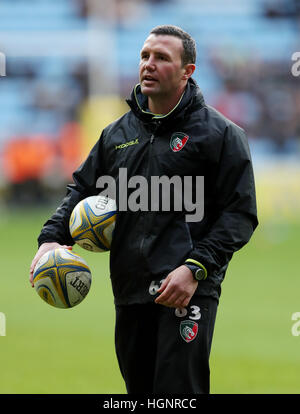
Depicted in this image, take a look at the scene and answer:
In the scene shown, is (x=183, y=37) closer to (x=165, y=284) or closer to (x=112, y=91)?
(x=165, y=284)

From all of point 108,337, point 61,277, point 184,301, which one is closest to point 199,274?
point 184,301

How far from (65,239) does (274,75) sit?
22046mm

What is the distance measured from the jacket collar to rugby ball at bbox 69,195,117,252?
507 millimetres

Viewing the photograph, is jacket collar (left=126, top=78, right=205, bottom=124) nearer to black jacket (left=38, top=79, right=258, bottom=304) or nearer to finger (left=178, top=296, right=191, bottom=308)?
black jacket (left=38, top=79, right=258, bottom=304)

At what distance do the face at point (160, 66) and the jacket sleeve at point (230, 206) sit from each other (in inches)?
16.0

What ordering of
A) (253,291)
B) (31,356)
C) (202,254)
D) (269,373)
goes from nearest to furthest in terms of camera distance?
(202,254) → (269,373) → (31,356) → (253,291)

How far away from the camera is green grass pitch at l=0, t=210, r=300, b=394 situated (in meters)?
6.84

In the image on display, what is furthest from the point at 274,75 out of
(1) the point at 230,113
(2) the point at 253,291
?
(2) the point at 253,291

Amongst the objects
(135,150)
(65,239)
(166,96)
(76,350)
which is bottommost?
(76,350)

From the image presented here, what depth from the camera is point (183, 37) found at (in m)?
4.44

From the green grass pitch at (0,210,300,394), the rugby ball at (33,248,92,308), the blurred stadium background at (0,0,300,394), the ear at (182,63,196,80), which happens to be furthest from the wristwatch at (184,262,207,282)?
the blurred stadium background at (0,0,300,394)

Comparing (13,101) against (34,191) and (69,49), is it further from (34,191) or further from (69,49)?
(34,191)

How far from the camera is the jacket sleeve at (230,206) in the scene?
4203mm

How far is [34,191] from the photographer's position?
24594 millimetres
